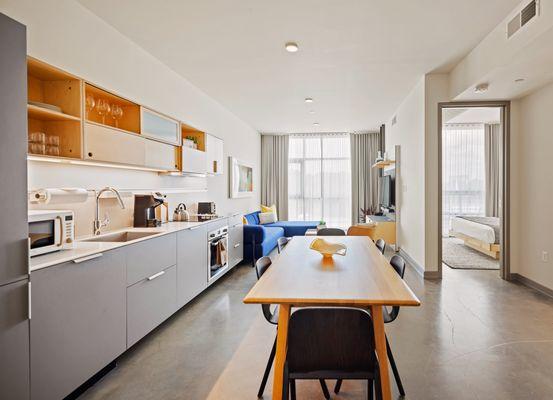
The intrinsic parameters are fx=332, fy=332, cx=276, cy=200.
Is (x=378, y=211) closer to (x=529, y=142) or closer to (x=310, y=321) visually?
(x=529, y=142)

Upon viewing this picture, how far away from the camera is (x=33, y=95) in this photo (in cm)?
240

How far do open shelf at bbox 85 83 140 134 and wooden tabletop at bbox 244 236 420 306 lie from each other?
2.00 meters

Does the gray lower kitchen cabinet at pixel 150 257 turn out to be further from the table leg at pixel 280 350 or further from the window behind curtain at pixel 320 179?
the window behind curtain at pixel 320 179

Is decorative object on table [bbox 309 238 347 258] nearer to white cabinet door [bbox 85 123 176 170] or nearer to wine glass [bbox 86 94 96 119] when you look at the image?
white cabinet door [bbox 85 123 176 170]

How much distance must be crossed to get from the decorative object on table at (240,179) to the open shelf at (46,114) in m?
3.95

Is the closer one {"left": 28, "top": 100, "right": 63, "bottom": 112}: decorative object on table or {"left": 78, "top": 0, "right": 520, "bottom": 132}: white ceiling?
{"left": 28, "top": 100, "right": 63, "bottom": 112}: decorative object on table

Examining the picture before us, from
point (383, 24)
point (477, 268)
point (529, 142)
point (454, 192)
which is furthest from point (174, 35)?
point (454, 192)

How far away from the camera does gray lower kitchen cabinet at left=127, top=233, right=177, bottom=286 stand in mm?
2434

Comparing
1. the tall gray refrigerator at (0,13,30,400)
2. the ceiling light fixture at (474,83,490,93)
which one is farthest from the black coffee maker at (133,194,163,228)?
the ceiling light fixture at (474,83,490,93)

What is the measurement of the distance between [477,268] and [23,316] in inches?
222

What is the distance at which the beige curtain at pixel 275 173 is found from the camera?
9.06m

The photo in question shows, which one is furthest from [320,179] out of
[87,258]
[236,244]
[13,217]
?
[13,217]

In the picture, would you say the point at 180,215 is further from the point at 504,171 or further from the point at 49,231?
the point at 504,171

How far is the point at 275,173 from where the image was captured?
9.12 metres
